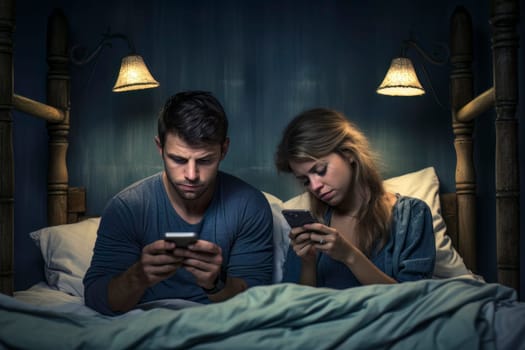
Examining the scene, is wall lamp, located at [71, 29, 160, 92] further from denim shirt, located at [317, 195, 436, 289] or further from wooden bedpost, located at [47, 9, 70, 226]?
denim shirt, located at [317, 195, 436, 289]

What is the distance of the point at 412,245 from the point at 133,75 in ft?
4.27

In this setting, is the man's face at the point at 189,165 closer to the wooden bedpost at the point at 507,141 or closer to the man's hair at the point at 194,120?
the man's hair at the point at 194,120

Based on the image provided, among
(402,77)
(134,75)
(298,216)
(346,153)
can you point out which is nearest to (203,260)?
(298,216)

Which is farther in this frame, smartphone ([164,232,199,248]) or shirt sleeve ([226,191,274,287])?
shirt sleeve ([226,191,274,287])

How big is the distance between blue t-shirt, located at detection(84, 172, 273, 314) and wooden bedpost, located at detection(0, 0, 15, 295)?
26 centimetres

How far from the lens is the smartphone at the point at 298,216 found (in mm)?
1690

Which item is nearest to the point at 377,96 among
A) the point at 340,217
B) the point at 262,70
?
the point at 262,70

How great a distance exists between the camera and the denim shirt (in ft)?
6.34

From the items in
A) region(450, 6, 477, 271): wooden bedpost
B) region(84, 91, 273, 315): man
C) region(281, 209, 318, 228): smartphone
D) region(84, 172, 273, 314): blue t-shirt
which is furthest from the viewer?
region(450, 6, 477, 271): wooden bedpost

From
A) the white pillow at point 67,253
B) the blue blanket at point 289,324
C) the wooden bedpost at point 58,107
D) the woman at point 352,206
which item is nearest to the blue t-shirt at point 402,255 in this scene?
the woman at point 352,206

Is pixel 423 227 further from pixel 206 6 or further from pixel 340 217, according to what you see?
pixel 206 6

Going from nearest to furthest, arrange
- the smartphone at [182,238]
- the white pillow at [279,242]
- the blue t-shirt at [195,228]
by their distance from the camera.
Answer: the smartphone at [182,238] < the blue t-shirt at [195,228] < the white pillow at [279,242]

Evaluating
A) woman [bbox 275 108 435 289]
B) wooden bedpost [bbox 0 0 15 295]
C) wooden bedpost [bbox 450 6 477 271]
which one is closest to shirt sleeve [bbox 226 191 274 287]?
woman [bbox 275 108 435 289]

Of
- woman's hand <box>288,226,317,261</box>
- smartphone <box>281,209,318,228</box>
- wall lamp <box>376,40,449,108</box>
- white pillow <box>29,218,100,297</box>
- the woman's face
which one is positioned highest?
wall lamp <box>376,40,449,108</box>
